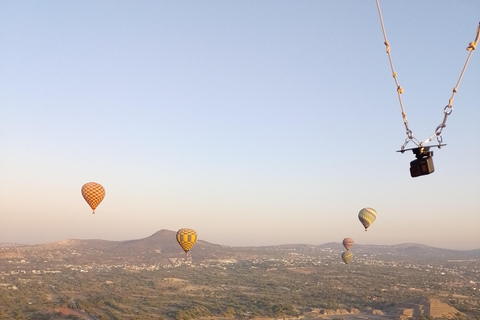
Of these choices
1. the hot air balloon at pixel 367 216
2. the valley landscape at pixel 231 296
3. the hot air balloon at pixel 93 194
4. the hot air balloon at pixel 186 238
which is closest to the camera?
the hot air balloon at pixel 93 194

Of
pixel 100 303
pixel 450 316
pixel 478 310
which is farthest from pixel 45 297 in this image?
pixel 478 310

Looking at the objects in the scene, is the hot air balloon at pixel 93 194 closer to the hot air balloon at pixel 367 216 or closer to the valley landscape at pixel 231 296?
the valley landscape at pixel 231 296

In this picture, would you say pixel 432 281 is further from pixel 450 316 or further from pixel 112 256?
pixel 112 256

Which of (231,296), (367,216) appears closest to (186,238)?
(367,216)

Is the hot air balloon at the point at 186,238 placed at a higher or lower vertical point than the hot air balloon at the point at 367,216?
lower

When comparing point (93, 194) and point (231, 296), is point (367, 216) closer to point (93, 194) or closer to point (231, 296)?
point (93, 194)

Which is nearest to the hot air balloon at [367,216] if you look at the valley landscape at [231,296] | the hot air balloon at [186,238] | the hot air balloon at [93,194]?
the valley landscape at [231,296]

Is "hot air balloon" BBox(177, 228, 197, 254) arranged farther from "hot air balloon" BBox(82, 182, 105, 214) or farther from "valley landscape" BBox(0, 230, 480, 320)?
"hot air balloon" BBox(82, 182, 105, 214)
